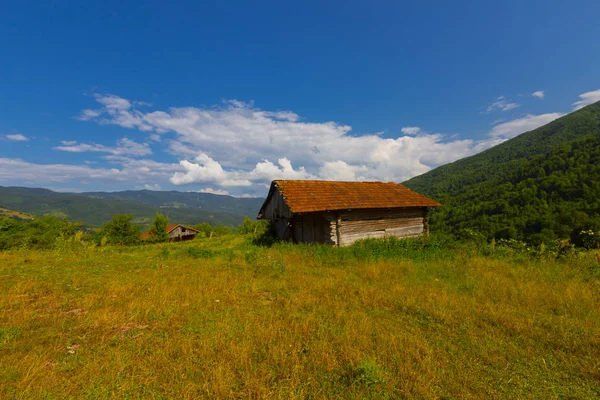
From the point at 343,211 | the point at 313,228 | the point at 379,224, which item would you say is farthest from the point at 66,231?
the point at 379,224

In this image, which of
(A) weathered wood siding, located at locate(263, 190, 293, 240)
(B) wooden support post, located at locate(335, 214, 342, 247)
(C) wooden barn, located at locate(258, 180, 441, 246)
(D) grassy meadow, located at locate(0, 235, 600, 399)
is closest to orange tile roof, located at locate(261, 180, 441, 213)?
(C) wooden barn, located at locate(258, 180, 441, 246)

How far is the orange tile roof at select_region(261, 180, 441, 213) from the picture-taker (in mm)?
16450

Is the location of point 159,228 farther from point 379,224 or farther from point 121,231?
point 379,224

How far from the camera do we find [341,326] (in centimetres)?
546

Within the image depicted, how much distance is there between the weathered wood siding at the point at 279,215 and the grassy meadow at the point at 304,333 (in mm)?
9549

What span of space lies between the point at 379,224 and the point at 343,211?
373 cm

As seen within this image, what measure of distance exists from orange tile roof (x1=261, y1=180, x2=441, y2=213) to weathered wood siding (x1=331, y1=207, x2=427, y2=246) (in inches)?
28.6

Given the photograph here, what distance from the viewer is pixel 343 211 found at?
55.6 ft

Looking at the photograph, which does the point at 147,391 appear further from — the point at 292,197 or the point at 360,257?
the point at 292,197

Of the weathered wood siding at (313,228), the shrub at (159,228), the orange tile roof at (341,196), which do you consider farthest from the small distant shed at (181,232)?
the orange tile roof at (341,196)

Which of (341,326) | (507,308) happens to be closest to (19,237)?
(341,326)

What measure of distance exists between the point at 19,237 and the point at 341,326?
46.6m

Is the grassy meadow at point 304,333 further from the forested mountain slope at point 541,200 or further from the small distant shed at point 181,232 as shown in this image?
the small distant shed at point 181,232

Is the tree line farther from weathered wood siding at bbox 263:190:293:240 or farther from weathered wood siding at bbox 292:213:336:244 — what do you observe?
weathered wood siding at bbox 292:213:336:244
